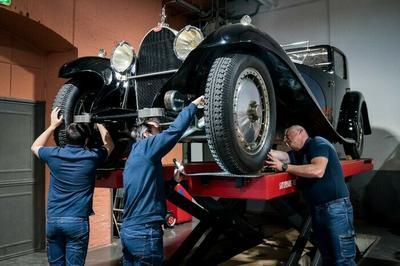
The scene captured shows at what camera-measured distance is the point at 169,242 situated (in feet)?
15.3

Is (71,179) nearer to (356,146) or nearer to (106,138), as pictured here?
(106,138)

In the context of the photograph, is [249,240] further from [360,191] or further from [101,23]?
[101,23]

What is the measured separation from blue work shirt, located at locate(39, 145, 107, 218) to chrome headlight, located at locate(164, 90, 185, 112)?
0.73 metres

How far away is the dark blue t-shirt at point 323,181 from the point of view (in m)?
2.61

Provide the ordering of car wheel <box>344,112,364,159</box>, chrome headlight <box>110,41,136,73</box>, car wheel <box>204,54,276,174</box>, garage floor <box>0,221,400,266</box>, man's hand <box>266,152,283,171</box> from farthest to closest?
1. car wheel <box>344,112,364,159</box>
2. garage floor <box>0,221,400,266</box>
3. chrome headlight <box>110,41,136,73</box>
4. man's hand <box>266,152,283,171</box>
5. car wheel <box>204,54,276,174</box>

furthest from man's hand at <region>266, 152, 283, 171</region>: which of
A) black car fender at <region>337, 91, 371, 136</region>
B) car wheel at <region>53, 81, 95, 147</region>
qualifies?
black car fender at <region>337, 91, 371, 136</region>

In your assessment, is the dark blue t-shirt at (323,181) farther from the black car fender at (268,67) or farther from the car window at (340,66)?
the car window at (340,66)

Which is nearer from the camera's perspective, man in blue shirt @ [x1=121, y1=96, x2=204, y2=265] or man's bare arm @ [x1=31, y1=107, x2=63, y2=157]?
man in blue shirt @ [x1=121, y1=96, x2=204, y2=265]

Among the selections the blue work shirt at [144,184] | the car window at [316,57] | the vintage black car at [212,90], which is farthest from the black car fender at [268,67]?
the car window at [316,57]

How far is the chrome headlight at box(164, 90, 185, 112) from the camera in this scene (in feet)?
Result: 7.54

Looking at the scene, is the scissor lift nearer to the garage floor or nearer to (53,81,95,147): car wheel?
the garage floor

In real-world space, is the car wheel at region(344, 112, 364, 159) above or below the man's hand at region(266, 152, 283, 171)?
above

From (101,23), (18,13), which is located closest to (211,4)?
(101,23)

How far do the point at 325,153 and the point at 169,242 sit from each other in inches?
111
